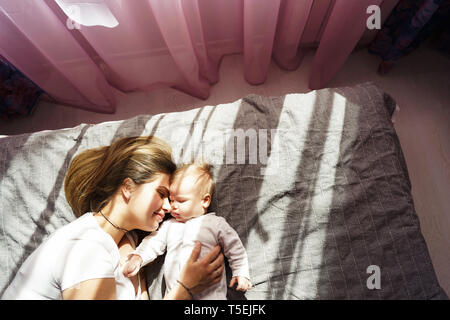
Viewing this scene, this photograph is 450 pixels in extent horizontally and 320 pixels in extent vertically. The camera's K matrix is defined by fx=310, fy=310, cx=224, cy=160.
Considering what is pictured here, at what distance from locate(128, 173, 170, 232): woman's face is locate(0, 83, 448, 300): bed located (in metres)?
0.17

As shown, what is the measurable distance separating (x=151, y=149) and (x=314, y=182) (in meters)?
0.62

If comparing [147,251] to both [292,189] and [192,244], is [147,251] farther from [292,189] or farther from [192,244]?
[292,189]

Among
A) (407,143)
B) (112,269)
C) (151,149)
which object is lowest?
(112,269)

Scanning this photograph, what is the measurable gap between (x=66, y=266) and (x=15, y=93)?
1.24 m

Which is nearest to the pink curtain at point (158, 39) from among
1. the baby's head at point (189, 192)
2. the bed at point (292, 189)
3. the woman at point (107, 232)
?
the bed at point (292, 189)

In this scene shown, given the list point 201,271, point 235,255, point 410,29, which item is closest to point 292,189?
point 235,255

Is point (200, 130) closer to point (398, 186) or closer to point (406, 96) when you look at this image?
point (398, 186)

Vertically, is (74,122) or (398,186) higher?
(74,122)

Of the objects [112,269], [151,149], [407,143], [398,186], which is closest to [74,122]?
[151,149]

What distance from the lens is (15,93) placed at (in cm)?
172

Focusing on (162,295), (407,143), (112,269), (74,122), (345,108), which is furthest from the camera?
(74,122)

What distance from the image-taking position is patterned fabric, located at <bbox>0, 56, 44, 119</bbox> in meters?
1.64

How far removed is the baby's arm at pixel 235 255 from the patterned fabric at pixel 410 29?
1316 mm

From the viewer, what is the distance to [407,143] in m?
1.73
